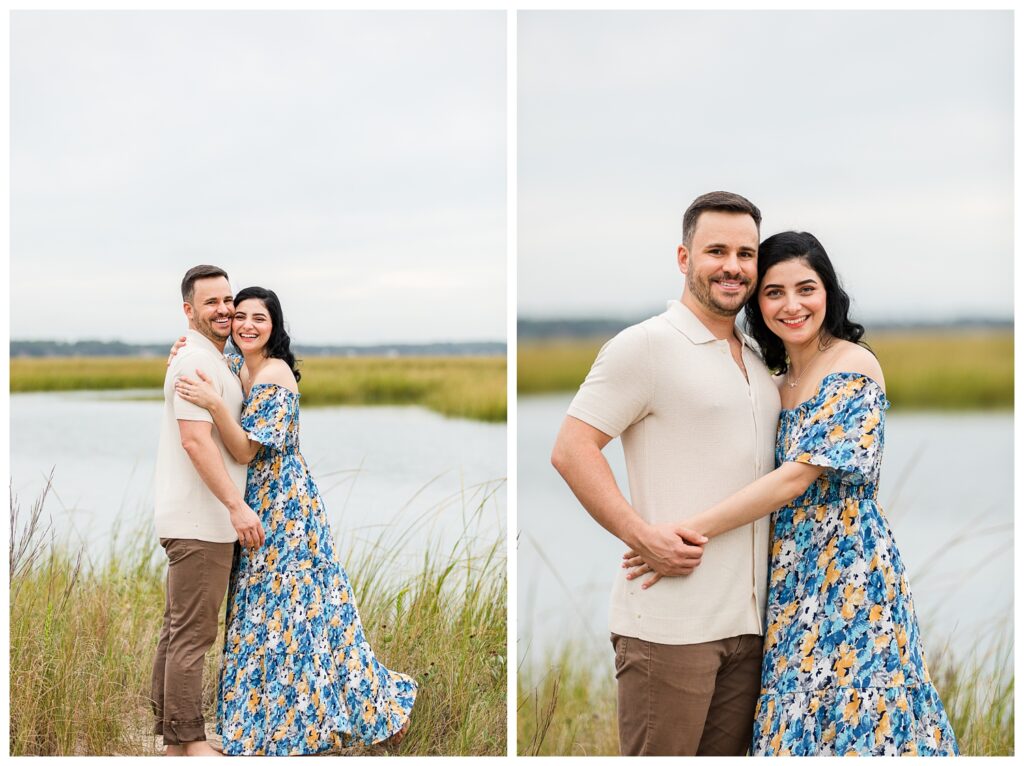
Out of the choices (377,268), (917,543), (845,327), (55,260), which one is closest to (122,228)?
(55,260)

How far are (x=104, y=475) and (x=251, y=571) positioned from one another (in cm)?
112

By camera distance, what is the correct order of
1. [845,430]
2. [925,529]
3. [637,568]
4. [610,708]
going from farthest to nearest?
[925,529], [610,708], [637,568], [845,430]

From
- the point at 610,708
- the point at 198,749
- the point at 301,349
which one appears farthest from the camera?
the point at 301,349

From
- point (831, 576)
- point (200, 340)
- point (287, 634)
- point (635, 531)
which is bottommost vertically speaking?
point (287, 634)

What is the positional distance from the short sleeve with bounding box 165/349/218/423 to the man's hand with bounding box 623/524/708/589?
1324 millimetres

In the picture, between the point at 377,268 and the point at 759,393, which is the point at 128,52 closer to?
the point at 377,268

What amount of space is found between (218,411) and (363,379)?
3.53ft

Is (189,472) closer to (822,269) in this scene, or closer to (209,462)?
(209,462)

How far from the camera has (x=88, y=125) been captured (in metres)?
3.34

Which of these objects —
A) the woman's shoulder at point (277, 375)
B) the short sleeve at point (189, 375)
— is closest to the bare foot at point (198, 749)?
the short sleeve at point (189, 375)

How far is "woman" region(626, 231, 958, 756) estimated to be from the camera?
2.25m

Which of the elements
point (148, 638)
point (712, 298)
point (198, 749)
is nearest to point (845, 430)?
point (712, 298)

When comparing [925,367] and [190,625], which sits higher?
[925,367]

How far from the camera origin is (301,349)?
376 centimetres
